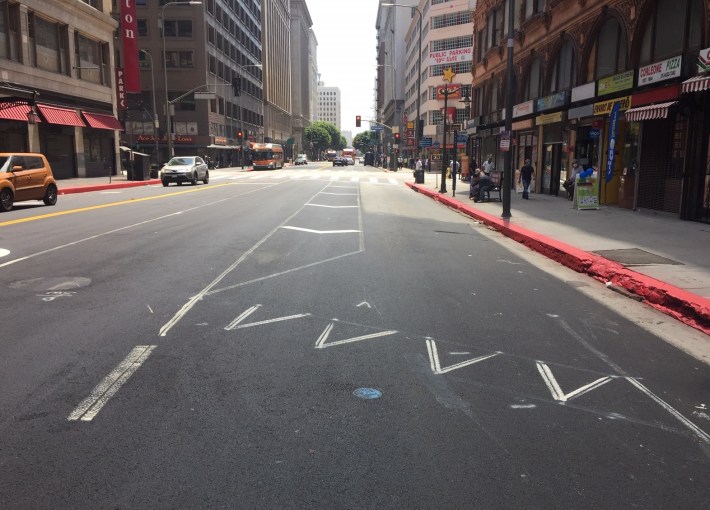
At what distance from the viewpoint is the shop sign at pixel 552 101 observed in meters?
24.6

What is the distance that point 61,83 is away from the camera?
36438mm

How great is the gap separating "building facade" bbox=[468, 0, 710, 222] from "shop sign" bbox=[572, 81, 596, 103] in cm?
5

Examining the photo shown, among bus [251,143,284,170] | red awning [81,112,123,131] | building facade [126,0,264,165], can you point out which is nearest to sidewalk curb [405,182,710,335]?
red awning [81,112,123,131]

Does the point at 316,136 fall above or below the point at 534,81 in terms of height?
above

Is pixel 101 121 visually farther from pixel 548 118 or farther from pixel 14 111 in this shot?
pixel 548 118

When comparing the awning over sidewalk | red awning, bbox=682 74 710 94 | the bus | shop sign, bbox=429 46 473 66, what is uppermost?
shop sign, bbox=429 46 473 66

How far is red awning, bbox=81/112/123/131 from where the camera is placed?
1547 inches

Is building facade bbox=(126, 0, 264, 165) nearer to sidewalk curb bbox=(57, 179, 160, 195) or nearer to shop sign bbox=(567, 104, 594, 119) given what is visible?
sidewalk curb bbox=(57, 179, 160, 195)

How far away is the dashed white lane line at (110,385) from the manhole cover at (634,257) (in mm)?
7885

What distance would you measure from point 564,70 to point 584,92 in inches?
152

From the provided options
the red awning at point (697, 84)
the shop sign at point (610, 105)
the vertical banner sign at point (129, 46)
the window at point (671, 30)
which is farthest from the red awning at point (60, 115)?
the red awning at point (697, 84)

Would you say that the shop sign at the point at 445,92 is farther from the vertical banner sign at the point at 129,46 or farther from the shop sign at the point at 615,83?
the vertical banner sign at the point at 129,46

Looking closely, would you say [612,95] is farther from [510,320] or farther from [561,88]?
[510,320]

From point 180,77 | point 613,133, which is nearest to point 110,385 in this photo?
point 613,133
